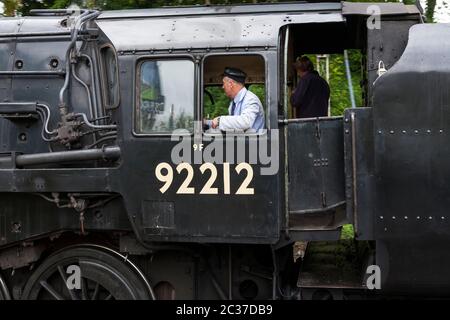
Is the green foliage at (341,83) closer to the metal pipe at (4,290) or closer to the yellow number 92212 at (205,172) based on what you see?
the yellow number 92212 at (205,172)

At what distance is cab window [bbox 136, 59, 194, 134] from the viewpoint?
15.0 ft

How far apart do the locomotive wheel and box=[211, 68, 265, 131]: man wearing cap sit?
1.47 m

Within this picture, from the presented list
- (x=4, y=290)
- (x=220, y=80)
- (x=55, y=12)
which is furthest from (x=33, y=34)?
(x=4, y=290)

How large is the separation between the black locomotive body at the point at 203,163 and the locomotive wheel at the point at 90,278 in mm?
13

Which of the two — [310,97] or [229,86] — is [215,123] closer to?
[229,86]

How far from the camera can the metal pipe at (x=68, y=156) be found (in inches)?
184

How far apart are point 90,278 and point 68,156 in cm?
106

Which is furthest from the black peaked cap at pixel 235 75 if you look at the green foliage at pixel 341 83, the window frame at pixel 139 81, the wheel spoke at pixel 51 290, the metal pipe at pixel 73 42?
the green foliage at pixel 341 83

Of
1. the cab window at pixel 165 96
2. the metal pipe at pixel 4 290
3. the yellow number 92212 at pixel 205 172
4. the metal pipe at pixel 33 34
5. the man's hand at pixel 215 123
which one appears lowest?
the metal pipe at pixel 4 290

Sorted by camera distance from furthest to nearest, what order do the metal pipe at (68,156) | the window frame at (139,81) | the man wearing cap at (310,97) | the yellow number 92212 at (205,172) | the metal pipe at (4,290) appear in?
the man wearing cap at (310,97) < the metal pipe at (4,290) < the metal pipe at (68,156) < the window frame at (139,81) < the yellow number 92212 at (205,172)

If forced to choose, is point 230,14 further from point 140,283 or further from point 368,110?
point 140,283

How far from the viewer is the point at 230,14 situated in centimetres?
474

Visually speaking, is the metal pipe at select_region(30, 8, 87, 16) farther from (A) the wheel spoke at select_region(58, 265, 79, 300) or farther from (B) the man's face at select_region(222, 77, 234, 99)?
(A) the wheel spoke at select_region(58, 265, 79, 300)
